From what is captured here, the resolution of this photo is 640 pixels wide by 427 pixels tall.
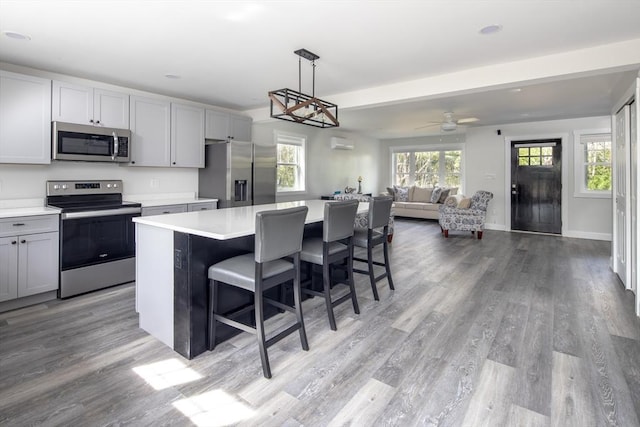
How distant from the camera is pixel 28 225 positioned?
10.3 feet

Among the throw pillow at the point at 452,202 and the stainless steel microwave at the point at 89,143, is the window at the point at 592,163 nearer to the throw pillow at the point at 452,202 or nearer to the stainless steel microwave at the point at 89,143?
the throw pillow at the point at 452,202

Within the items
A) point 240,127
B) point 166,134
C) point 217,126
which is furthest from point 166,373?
point 240,127

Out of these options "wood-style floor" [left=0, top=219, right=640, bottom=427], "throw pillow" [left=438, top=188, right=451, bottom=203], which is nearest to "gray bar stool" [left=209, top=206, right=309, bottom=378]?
"wood-style floor" [left=0, top=219, right=640, bottom=427]

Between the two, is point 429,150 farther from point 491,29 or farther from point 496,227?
point 491,29

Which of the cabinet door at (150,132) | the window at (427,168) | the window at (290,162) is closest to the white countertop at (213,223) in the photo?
the cabinet door at (150,132)

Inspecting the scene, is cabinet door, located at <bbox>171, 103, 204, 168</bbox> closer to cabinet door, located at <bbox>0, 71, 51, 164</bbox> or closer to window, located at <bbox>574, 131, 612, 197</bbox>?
cabinet door, located at <bbox>0, 71, 51, 164</bbox>

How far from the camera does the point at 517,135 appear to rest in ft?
24.5

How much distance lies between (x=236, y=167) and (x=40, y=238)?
2.40 meters

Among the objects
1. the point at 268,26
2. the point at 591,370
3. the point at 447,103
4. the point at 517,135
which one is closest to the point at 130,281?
the point at 268,26

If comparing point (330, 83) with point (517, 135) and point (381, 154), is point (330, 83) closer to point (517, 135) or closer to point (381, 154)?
point (517, 135)

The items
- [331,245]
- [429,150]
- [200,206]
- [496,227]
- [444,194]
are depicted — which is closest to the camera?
[331,245]

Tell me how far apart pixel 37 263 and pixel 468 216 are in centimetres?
659

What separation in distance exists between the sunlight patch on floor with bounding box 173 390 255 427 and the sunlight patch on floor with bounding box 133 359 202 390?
20 centimetres

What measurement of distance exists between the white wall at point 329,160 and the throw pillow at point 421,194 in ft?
4.29
